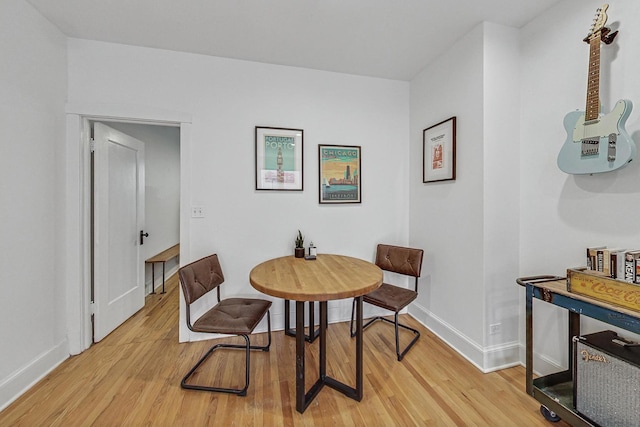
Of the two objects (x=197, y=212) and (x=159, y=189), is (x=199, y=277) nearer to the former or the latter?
(x=197, y=212)

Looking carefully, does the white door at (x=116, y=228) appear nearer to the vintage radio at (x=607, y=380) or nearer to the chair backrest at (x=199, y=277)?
the chair backrest at (x=199, y=277)

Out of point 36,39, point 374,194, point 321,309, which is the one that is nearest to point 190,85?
point 36,39

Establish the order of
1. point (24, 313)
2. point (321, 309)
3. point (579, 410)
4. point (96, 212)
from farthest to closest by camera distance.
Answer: point (96, 212), point (24, 313), point (321, 309), point (579, 410)

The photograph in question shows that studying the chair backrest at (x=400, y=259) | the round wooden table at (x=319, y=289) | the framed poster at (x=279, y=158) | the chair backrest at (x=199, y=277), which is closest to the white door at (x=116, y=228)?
the chair backrest at (x=199, y=277)

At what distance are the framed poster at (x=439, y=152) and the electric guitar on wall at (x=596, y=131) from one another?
77cm

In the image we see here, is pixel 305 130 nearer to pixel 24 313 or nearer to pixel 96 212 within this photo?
pixel 96 212

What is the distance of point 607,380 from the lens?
4.22 ft

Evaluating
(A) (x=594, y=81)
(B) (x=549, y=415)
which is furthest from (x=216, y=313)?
(A) (x=594, y=81)

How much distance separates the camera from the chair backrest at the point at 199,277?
184 cm

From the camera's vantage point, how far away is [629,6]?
144cm

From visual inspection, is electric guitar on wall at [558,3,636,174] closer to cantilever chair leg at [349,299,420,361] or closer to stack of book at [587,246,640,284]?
stack of book at [587,246,640,284]

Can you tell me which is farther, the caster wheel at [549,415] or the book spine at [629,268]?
the caster wheel at [549,415]

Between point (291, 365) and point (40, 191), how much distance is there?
2.22 metres

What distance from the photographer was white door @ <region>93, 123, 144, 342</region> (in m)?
2.35
